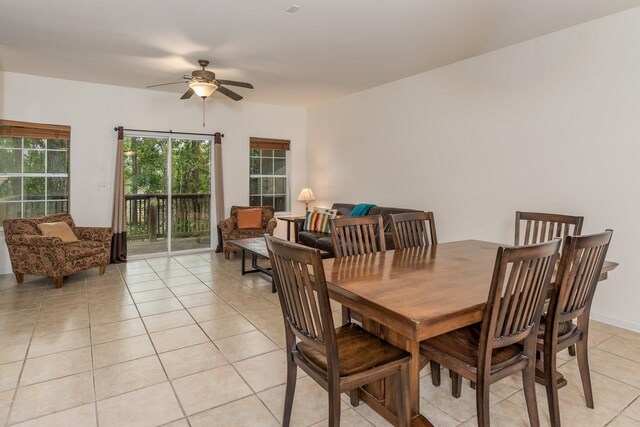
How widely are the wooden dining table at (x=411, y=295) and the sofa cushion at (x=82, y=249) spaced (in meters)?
3.58

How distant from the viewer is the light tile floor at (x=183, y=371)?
2.00 meters

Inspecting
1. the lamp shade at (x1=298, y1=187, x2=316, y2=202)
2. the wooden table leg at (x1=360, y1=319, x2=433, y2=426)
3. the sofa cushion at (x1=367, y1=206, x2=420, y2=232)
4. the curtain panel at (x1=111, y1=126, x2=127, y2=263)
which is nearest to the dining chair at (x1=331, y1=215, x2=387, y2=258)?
the wooden table leg at (x1=360, y1=319, x2=433, y2=426)

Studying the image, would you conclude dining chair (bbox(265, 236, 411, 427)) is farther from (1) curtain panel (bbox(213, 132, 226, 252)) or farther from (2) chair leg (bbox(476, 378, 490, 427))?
(1) curtain panel (bbox(213, 132, 226, 252))

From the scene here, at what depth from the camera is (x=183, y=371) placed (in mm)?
2465

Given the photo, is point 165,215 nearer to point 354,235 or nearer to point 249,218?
point 249,218

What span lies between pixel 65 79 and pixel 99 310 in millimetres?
3494

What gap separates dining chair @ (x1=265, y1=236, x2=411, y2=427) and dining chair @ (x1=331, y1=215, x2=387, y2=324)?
772mm

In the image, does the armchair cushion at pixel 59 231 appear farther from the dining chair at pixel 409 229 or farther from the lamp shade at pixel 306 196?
the dining chair at pixel 409 229

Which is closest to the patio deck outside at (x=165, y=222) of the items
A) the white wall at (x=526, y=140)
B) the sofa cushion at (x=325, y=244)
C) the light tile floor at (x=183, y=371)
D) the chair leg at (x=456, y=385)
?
the light tile floor at (x=183, y=371)

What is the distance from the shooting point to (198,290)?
4254mm

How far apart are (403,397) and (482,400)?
32cm

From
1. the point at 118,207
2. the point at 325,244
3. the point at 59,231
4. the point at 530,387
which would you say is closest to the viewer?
the point at 530,387

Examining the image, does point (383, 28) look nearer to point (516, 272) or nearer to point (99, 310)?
point (516, 272)

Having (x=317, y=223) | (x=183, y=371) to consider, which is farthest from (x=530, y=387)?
(x=317, y=223)
